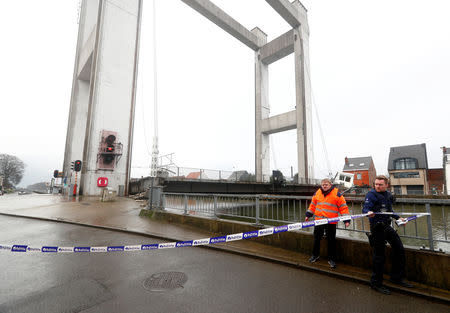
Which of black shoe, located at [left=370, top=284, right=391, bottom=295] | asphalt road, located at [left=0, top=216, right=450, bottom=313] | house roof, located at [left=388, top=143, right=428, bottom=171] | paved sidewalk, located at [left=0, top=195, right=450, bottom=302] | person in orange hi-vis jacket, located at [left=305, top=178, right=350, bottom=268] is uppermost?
house roof, located at [left=388, top=143, right=428, bottom=171]

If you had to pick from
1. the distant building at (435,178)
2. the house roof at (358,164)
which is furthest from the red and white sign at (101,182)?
the distant building at (435,178)

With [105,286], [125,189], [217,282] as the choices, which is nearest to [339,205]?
[217,282]

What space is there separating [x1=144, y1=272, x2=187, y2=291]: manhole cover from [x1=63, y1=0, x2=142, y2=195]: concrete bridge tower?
18.9 m

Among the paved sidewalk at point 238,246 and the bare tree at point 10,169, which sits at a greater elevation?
the bare tree at point 10,169

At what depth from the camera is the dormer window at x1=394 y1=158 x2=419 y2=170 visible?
151 ft

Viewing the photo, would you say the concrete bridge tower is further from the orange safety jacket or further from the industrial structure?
the orange safety jacket

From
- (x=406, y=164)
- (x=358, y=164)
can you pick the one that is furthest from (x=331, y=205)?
(x=358, y=164)

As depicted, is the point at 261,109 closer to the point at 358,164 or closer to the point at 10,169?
the point at 358,164

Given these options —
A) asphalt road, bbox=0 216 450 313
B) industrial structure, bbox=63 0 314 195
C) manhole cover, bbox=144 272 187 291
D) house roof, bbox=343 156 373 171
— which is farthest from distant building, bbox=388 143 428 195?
manhole cover, bbox=144 272 187 291

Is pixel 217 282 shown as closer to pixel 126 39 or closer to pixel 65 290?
pixel 65 290

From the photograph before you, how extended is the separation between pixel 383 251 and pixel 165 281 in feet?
11.1

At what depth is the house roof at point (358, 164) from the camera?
173 feet

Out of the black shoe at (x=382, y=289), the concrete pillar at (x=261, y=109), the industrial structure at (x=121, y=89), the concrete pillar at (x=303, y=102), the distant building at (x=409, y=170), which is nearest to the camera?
the black shoe at (x=382, y=289)

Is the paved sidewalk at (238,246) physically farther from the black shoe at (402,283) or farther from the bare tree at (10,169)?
the bare tree at (10,169)
